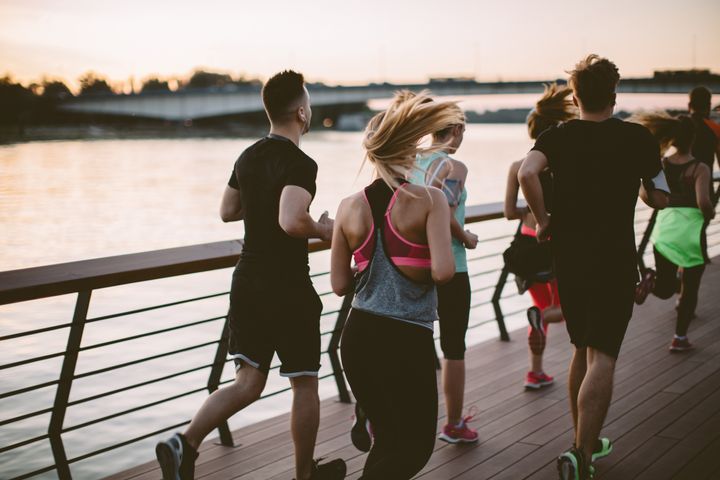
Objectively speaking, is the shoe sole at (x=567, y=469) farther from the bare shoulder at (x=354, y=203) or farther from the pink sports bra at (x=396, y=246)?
the bare shoulder at (x=354, y=203)

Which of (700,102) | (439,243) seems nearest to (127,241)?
(700,102)

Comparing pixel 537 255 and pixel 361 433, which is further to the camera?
pixel 537 255

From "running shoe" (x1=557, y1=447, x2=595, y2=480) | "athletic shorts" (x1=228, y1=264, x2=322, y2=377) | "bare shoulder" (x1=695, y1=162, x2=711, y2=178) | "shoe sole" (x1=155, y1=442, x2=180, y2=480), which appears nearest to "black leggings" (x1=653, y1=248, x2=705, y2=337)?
"bare shoulder" (x1=695, y1=162, x2=711, y2=178)

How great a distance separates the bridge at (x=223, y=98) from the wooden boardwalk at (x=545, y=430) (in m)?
47.1

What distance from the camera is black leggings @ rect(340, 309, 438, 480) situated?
2.33 meters

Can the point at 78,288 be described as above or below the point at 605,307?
above

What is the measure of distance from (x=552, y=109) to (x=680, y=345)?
2.29 meters

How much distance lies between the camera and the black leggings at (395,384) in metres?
2.33

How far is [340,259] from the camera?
2.42 metres

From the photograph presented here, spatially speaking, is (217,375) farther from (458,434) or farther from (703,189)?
(703,189)

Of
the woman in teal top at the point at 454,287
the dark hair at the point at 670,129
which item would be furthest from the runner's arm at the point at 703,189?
the woman in teal top at the point at 454,287

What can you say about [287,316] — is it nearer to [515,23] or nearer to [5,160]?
[515,23]

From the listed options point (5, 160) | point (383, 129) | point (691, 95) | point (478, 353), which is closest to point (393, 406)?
point (383, 129)

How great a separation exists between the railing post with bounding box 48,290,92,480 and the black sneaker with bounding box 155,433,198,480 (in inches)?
23.4
